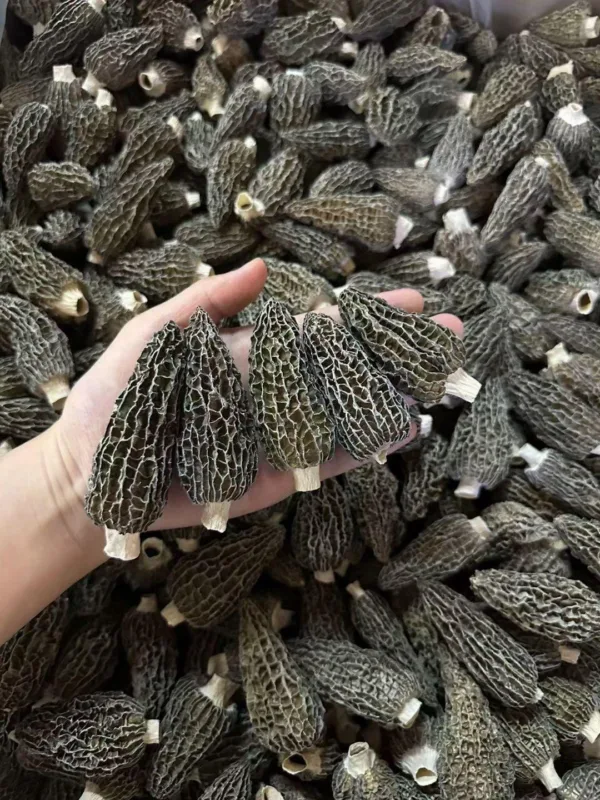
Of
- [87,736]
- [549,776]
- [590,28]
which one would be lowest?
[549,776]

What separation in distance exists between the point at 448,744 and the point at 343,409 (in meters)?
0.95

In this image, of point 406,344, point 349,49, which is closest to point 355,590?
point 406,344

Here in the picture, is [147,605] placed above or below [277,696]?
above

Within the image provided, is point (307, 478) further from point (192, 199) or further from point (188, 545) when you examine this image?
point (192, 199)

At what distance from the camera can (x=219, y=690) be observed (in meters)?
1.79

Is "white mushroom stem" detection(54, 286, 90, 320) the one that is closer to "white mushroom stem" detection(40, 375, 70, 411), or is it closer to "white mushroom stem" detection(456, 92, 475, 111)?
"white mushroom stem" detection(40, 375, 70, 411)

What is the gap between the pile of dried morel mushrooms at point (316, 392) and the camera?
61.2 inches

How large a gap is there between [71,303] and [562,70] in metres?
1.94

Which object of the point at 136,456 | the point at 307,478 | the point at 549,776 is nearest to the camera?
the point at 136,456

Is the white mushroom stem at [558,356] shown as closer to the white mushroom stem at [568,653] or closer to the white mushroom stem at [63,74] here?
the white mushroom stem at [568,653]

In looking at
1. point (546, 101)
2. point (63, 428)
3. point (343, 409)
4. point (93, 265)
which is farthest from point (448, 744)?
point (546, 101)

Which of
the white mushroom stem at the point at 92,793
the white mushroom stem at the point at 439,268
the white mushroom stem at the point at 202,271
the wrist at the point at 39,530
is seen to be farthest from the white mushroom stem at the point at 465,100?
the white mushroom stem at the point at 92,793

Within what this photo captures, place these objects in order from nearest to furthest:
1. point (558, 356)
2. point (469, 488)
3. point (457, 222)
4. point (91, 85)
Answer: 1. point (469, 488)
2. point (558, 356)
3. point (457, 222)
4. point (91, 85)

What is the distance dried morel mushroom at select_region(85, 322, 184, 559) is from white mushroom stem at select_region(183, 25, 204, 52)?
1.53 metres
